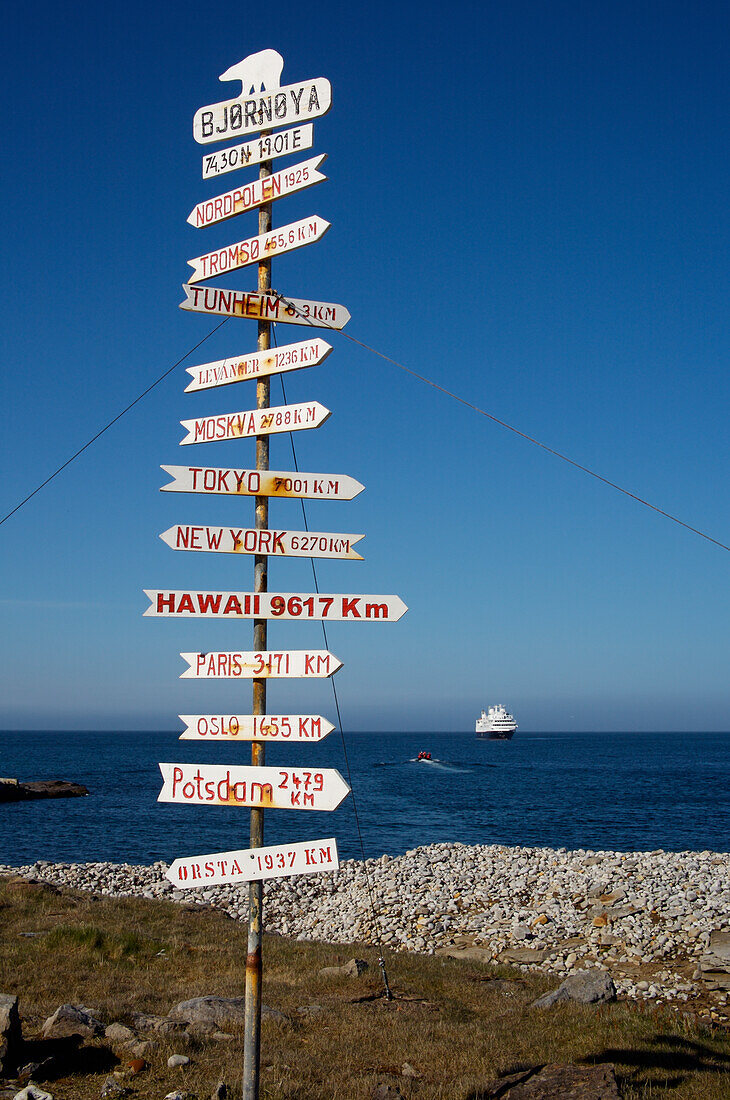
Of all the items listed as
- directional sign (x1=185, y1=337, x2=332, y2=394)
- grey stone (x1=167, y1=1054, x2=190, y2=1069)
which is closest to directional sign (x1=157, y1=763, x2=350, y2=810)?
directional sign (x1=185, y1=337, x2=332, y2=394)

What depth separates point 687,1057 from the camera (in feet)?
28.2

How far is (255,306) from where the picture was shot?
6426mm

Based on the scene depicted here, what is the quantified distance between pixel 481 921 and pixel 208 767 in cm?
1491

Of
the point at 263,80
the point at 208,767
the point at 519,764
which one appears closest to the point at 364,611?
the point at 208,767

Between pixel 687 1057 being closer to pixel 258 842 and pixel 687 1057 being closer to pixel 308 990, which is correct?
pixel 308 990

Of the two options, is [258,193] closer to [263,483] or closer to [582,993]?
[263,483]

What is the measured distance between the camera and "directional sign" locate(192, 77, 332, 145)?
6234mm

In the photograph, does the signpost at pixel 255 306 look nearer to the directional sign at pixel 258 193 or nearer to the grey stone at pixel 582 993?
the directional sign at pixel 258 193

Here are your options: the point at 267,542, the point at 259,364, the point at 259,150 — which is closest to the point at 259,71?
the point at 259,150

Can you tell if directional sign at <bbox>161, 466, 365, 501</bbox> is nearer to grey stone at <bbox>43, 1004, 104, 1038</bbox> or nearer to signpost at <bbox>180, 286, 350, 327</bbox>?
signpost at <bbox>180, 286, 350, 327</bbox>

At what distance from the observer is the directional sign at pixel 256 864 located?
18.4 feet

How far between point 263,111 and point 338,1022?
9646 mm

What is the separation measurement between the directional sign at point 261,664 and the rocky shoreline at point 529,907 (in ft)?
31.3

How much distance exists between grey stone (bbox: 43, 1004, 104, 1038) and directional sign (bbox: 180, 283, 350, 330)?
6.92 meters
